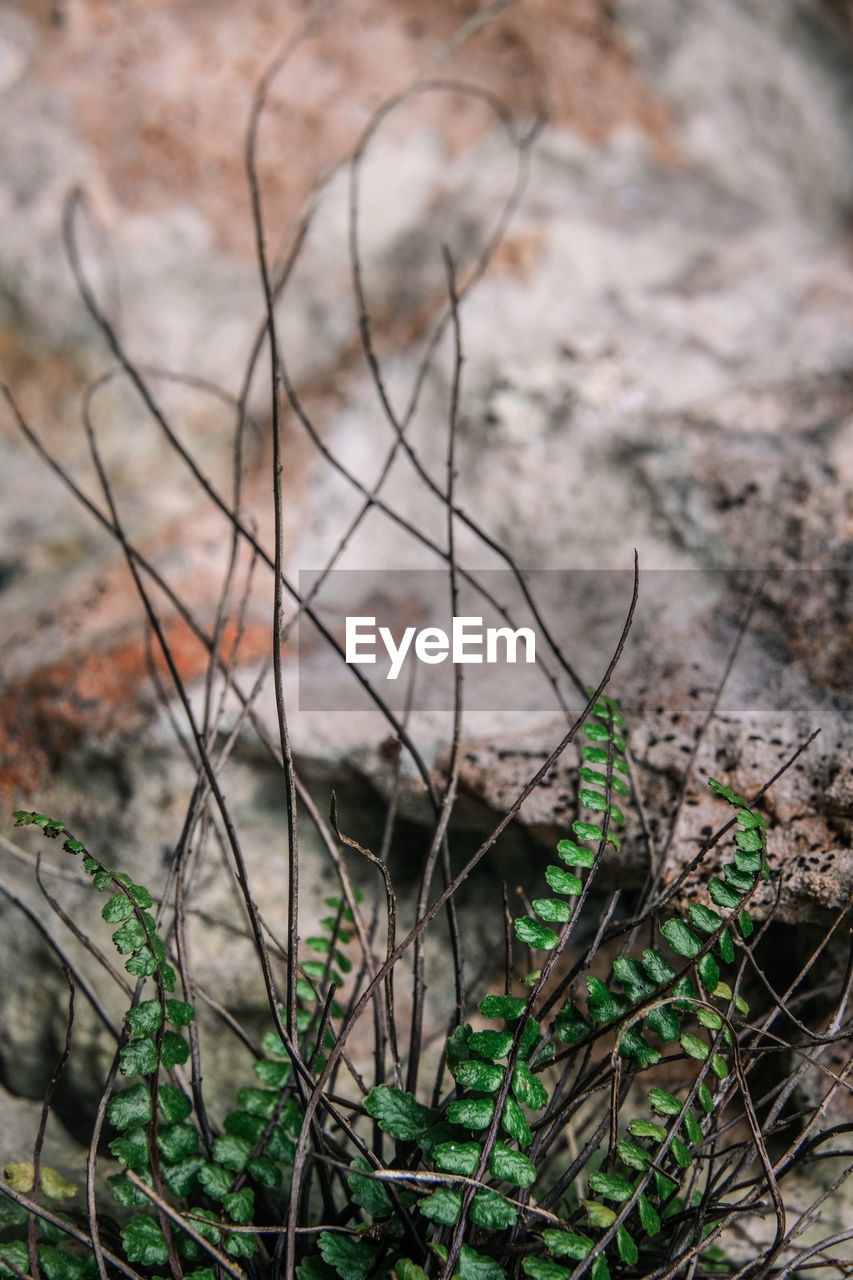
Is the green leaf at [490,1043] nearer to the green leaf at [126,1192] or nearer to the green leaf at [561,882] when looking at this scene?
the green leaf at [561,882]

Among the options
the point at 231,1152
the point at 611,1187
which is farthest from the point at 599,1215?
the point at 231,1152

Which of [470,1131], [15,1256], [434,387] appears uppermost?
[434,387]

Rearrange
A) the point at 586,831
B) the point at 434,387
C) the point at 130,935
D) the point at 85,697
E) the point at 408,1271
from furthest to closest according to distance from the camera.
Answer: the point at 434,387 → the point at 85,697 → the point at 586,831 → the point at 130,935 → the point at 408,1271

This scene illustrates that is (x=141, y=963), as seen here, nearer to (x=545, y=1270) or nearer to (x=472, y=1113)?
(x=472, y=1113)

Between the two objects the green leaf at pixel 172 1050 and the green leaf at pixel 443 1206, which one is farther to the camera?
the green leaf at pixel 172 1050

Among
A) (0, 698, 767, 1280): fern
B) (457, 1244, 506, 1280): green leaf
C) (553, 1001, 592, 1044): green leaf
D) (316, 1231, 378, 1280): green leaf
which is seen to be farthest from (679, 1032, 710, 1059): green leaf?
(316, 1231, 378, 1280): green leaf

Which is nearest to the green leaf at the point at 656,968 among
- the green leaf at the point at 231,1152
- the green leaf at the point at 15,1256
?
the green leaf at the point at 231,1152

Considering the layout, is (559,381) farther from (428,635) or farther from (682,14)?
(682,14)
